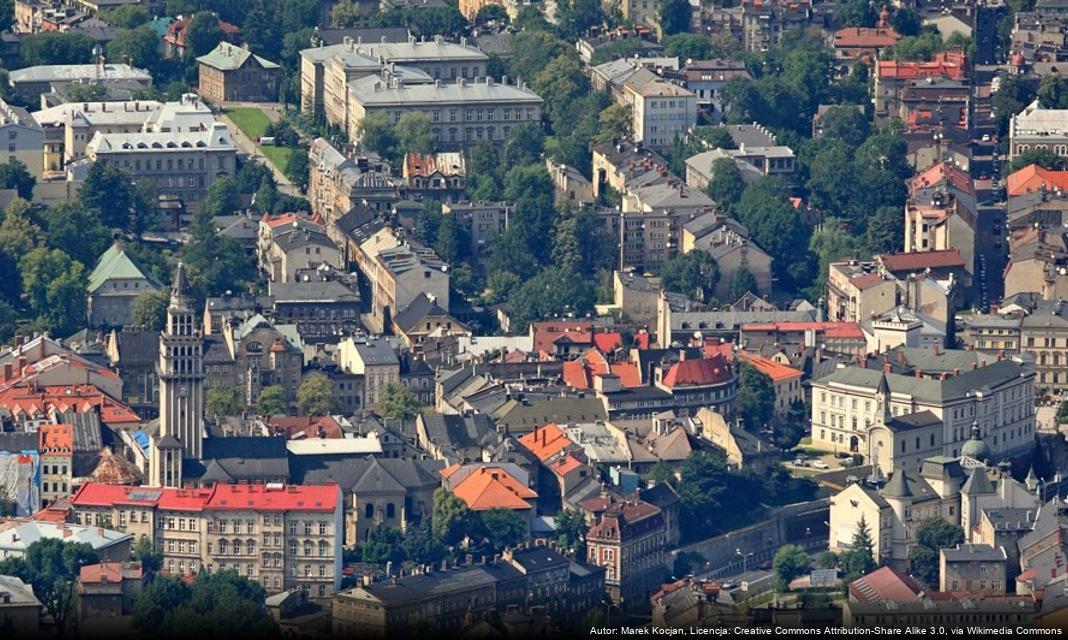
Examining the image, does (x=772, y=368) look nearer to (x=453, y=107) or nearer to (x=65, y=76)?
(x=453, y=107)

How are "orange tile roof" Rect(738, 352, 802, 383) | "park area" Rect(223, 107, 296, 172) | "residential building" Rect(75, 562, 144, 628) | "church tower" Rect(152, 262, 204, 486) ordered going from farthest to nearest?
"park area" Rect(223, 107, 296, 172) → "orange tile roof" Rect(738, 352, 802, 383) → "church tower" Rect(152, 262, 204, 486) → "residential building" Rect(75, 562, 144, 628)

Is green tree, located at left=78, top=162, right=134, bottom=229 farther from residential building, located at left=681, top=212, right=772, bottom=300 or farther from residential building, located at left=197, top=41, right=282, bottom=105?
residential building, located at left=197, top=41, right=282, bottom=105

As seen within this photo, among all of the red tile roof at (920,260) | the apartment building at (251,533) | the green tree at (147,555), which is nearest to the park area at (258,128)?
the red tile roof at (920,260)

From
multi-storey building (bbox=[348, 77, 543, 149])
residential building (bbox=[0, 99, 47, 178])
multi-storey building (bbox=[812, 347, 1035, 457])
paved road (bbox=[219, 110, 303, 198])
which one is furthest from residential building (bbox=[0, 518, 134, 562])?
multi-storey building (bbox=[348, 77, 543, 149])

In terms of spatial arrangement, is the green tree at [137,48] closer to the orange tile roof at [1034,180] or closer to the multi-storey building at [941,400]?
the orange tile roof at [1034,180]

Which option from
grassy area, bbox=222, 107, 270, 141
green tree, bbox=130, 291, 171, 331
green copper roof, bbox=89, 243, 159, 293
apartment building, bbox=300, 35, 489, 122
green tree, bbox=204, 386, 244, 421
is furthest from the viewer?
apartment building, bbox=300, 35, 489, 122

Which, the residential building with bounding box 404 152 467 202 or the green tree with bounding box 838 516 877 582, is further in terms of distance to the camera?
the residential building with bounding box 404 152 467 202

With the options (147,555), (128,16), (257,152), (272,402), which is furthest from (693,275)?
(128,16)
